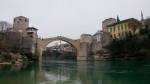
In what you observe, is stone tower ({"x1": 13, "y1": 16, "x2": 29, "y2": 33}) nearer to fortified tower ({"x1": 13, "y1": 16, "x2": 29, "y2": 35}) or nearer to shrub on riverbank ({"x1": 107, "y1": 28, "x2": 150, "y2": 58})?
fortified tower ({"x1": 13, "y1": 16, "x2": 29, "y2": 35})

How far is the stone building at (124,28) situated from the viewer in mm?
59344

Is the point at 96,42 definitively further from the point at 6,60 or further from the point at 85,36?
the point at 6,60

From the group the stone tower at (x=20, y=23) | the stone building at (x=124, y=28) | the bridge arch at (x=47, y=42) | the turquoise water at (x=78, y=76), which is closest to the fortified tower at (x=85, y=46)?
the bridge arch at (x=47, y=42)

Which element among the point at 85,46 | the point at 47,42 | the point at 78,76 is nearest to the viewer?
the point at 78,76

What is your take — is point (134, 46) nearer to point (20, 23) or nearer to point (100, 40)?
point (100, 40)

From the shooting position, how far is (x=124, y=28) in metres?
64.6

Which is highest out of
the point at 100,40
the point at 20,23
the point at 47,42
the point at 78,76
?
the point at 20,23

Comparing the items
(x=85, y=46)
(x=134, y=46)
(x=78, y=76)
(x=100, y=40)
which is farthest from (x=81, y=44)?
(x=78, y=76)

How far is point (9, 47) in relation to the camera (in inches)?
2047

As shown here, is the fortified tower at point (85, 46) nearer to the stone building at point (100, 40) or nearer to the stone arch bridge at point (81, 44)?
the stone arch bridge at point (81, 44)

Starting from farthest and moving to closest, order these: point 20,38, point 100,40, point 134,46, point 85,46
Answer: point 85,46 → point 100,40 → point 20,38 → point 134,46

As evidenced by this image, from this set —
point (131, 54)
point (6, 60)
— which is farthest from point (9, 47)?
point (131, 54)

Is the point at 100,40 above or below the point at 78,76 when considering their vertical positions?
above

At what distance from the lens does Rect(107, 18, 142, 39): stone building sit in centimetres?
5934
